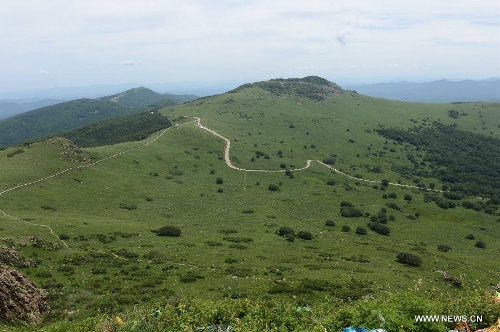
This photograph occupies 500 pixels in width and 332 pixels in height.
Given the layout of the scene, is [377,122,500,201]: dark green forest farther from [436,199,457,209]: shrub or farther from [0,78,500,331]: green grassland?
[436,199,457,209]: shrub

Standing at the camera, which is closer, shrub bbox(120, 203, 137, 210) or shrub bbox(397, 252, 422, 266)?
shrub bbox(397, 252, 422, 266)

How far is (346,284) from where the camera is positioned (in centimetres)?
3662

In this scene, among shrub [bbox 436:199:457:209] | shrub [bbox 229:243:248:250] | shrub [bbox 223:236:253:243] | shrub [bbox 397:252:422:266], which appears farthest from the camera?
shrub [bbox 436:199:457:209]

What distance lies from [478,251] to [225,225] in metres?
50.5

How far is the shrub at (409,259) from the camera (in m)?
52.3

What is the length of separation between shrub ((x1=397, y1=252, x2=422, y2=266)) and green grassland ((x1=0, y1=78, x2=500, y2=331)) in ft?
4.67

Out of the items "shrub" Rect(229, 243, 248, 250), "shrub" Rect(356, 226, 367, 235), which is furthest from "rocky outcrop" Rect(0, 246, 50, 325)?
"shrub" Rect(356, 226, 367, 235)

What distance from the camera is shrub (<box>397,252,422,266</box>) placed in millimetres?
52312

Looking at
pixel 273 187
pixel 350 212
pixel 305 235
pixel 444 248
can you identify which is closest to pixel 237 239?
pixel 305 235

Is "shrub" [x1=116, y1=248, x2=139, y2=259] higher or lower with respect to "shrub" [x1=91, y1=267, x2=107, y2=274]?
lower

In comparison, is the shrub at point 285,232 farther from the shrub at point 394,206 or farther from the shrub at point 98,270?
the shrub at point 394,206

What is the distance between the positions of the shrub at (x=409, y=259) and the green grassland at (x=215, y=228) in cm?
142

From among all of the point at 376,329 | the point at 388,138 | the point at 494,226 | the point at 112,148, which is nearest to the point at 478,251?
the point at 494,226

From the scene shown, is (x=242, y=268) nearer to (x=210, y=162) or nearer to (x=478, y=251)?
(x=478, y=251)
